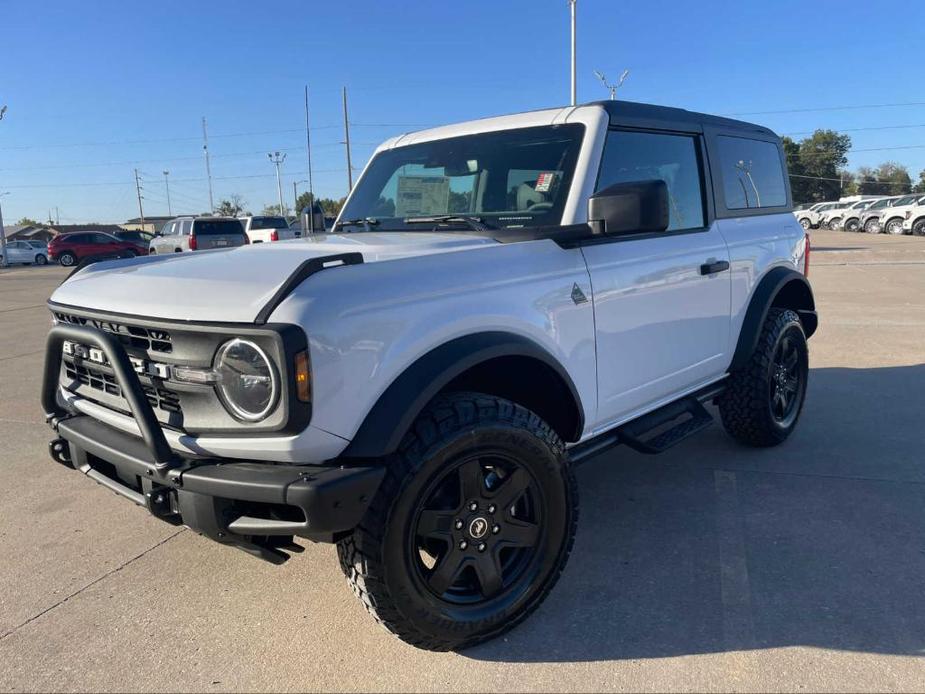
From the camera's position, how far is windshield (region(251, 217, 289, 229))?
25.7 m

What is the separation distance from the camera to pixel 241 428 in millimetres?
2123

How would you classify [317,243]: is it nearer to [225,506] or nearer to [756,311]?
[225,506]

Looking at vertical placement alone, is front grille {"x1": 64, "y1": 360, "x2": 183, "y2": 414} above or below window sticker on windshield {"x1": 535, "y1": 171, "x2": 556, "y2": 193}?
below

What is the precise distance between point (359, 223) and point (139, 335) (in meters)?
1.60

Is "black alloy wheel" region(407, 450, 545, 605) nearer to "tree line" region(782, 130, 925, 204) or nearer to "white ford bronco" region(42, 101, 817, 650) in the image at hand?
"white ford bronco" region(42, 101, 817, 650)

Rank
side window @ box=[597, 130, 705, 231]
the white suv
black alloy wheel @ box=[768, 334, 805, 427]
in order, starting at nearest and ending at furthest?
side window @ box=[597, 130, 705, 231]
black alloy wheel @ box=[768, 334, 805, 427]
the white suv

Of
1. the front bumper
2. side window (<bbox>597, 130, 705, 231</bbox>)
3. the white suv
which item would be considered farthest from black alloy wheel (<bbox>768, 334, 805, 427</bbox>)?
the white suv

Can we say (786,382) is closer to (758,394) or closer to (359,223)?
(758,394)

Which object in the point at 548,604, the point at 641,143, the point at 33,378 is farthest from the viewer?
the point at 33,378

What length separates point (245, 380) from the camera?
2109 millimetres

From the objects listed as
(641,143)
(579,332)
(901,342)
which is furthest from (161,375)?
(901,342)

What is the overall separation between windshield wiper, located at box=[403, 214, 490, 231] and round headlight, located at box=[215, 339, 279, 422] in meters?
1.33

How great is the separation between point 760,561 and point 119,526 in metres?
3.11

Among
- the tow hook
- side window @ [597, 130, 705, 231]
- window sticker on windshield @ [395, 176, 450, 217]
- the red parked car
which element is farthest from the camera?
the red parked car
